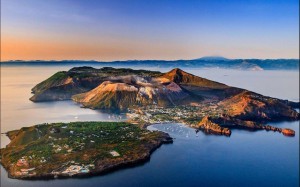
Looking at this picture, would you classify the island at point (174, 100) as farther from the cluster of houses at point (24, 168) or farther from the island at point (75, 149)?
the cluster of houses at point (24, 168)

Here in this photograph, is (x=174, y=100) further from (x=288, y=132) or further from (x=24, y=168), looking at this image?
(x=24, y=168)

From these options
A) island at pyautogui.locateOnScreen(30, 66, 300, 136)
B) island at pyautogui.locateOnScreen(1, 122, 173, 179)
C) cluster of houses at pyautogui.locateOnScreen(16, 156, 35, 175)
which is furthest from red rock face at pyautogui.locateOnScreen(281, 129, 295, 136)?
cluster of houses at pyautogui.locateOnScreen(16, 156, 35, 175)

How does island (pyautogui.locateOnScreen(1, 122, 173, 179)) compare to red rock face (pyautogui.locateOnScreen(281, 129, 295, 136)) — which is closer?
island (pyautogui.locateOnScreen(1, 122, 173, 179))

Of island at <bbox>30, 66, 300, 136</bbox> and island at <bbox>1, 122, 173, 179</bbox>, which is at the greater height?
island at <bbox>30, 66, 300, 136</bbox>

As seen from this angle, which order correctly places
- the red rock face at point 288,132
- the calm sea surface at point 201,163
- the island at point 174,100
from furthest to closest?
the island at point 174,100 < the red rock face at point 288,132 < the calm sea surface at point 201,163

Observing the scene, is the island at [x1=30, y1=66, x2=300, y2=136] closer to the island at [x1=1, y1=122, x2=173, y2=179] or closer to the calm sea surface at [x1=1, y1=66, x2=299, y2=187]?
the calm sea surface at [x1=1, y1=66, x2=299, y2=187]

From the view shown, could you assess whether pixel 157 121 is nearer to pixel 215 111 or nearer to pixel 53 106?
pixel 215 111

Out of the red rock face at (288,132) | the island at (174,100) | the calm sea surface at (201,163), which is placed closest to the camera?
the calm sea surface at (201,163)

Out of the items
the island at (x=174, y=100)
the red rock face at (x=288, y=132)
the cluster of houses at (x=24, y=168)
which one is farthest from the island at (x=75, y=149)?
the red rock face at (x=288, y=132)

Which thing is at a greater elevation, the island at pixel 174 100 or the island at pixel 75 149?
the island at pixel 174 100
